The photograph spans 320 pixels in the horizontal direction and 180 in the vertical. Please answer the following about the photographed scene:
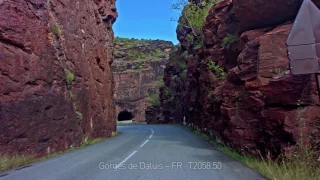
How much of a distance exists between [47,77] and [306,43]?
477 inches

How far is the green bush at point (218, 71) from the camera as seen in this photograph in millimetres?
17250

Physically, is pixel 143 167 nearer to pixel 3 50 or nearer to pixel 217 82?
pixel 3 50

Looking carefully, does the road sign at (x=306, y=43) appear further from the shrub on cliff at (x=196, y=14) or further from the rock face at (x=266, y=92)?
the shrub on cliff at (x=196, y=14)

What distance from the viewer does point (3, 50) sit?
466 inches

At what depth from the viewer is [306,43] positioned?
566 cm

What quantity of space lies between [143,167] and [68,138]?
837 centimetres

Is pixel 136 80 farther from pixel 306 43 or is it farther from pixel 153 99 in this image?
pixel 306 43

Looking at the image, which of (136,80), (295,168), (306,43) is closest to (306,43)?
(306,43)

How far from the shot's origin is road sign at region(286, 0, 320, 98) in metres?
5.53

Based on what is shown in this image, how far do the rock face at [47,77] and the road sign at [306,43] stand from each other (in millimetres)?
9911

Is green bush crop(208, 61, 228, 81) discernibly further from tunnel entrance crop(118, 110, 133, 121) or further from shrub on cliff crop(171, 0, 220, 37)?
tunnel entrance crop(118, 110, 133, 121)

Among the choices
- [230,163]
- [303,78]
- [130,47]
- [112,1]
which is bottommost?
[230,163]

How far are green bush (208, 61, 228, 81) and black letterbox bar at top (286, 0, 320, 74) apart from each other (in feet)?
36.5

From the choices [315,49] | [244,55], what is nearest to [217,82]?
[244,55]
